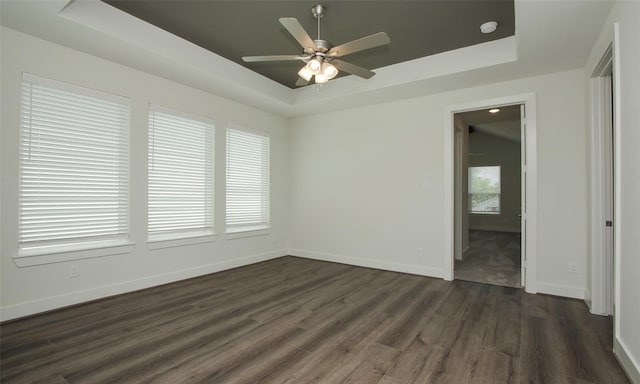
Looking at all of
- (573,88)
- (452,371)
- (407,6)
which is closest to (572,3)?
(407,6)

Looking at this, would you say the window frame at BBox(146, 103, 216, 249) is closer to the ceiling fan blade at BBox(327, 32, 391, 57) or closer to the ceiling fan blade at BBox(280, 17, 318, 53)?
the ceiling fan blade at BBox(280, 17, 318, 53)

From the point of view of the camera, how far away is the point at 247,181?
525cm

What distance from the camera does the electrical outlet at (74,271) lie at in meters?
3.17

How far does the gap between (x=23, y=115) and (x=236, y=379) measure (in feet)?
10.4

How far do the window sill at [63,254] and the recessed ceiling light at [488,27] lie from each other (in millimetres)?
4674

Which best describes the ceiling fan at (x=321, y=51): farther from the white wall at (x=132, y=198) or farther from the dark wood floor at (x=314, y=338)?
the dark wood floor at (x=314, y=338)

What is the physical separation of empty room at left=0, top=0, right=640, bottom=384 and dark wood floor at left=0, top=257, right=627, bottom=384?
0.02 metres

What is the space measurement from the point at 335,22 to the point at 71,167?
3186 millimetres

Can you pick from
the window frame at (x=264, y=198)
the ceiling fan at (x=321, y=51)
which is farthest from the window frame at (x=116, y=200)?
the ceiling fan at (x=321, y=51)

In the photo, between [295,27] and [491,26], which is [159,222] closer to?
[295,27]

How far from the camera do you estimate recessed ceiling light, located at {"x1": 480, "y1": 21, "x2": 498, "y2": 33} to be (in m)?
3.10

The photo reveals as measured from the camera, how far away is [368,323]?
282 cm

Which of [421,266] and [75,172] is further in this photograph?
[421,266]

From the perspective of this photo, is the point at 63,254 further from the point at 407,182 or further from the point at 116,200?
the point at 407,182
